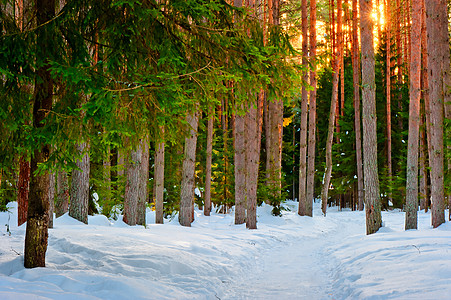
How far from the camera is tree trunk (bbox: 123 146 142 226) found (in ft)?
38.3

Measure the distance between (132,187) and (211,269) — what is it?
576 cm

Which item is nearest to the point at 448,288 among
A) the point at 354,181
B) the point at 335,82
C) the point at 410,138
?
the point at 410,138

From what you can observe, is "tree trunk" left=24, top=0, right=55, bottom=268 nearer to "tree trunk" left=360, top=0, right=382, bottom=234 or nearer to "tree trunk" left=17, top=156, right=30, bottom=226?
"tree trunk" left=17, top=156, right=30, bottom=226

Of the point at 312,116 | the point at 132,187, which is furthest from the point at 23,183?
the point at 312,116

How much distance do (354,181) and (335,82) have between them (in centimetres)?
1157

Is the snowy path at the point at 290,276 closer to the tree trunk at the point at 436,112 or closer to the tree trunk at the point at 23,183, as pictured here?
the tree trunk at the point at 436,112

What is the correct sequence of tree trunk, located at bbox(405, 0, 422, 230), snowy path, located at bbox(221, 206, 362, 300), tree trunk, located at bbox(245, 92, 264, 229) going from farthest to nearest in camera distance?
tree trunk, located at bbox(245, 92, 264, 229), tree trunk, located at bbox(405, 0, 422, 230), snowy path, located at bbox(221, 206, 362, 300)

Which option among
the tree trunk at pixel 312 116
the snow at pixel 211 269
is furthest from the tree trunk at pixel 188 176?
the tree trunk at pixel 312 116

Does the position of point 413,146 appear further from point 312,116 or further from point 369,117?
point 312,116

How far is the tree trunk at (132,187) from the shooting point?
11672mm

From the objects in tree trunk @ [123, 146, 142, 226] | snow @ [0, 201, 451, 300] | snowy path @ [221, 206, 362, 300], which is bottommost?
snowy path @ [221, 206, 362, 300]

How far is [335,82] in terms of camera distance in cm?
1973

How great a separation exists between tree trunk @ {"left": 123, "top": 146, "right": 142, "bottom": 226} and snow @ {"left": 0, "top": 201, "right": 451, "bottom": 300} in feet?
7.26

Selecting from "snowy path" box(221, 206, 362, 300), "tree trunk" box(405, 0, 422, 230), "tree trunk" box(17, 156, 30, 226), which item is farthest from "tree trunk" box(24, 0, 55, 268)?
"tree trunk" box(405, 0, 422, 230)
